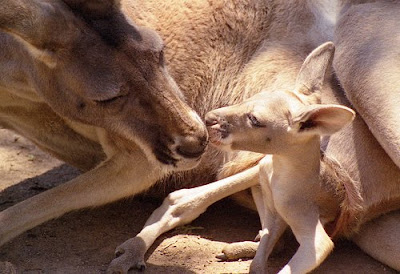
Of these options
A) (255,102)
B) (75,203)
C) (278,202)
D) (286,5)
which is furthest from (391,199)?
(75,203)

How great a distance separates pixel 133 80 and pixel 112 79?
0.35 feet

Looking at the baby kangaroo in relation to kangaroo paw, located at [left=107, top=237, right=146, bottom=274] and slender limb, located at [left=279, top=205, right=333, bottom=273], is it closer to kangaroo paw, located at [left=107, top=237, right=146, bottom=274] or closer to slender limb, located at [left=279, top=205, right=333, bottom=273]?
slender limb, located at [left=279, top=205, right=333, bottom=273]

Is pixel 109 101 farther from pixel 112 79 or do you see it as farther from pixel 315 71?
pixel 315 71

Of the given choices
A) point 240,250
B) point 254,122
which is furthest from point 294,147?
point 240,250

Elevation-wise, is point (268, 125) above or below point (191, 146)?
above

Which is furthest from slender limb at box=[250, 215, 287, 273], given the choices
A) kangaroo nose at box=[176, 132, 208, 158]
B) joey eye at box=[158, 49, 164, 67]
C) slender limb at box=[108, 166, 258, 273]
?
joey eye at box=[158, 49, 164, 67]

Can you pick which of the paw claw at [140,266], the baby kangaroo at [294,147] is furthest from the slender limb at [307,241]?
the paw claw at [140,266]

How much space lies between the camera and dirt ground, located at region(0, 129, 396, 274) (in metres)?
4.06

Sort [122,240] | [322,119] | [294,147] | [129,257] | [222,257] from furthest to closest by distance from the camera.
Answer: [122,240], [222,257], [129,257], [294,147], [322,119]

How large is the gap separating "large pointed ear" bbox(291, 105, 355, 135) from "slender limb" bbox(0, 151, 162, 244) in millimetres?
1005

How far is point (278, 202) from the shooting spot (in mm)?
3883

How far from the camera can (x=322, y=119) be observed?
11.8 ft

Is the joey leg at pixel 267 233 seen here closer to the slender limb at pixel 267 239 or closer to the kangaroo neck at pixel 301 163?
the slender limb at pixel 267 239

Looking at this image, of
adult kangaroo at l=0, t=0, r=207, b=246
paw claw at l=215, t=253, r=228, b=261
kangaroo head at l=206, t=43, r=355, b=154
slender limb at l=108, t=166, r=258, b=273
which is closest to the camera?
kangaroo head at l=206, t=43, r=355, b=154
